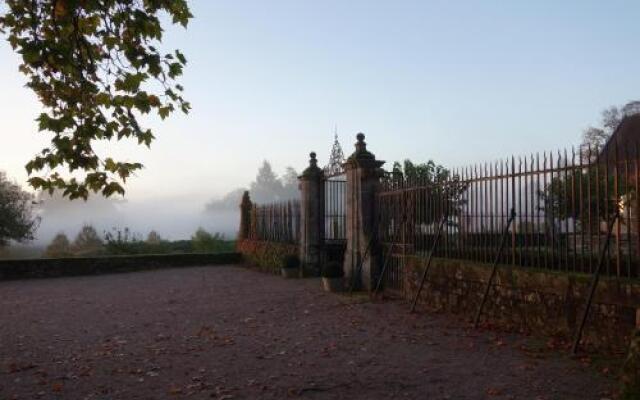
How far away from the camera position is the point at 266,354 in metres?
6.88

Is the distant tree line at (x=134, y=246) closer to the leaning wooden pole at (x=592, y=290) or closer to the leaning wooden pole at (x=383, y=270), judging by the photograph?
the leaning wooden pole at (x=383, y=270)

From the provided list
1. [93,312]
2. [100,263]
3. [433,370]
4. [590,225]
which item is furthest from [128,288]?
[590,225]

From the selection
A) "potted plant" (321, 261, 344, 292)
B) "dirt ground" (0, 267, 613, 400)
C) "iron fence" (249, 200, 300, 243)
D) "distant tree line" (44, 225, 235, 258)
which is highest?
"iron fence" (249, 200, 300, 243)

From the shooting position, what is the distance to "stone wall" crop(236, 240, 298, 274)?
17.4 metres

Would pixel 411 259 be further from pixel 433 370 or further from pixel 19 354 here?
pixel 19 354

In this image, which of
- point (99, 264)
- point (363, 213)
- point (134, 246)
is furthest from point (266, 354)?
point (134, 246)

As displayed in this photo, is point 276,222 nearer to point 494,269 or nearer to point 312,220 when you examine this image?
point 312,220

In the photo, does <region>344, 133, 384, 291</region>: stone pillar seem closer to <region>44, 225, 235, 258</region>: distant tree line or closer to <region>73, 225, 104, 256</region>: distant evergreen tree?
<region>44, 225, 235, 258</region>: distant tree line

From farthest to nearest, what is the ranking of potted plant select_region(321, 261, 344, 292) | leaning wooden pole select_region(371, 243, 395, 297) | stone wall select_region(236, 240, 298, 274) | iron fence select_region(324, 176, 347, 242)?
1. stone wall select_region(236, 240, 298, 274)
2. iron fence select_region(324, 176, 347, 242)
3. potted plant select_region(321, 261, 344, 292)
4. leaning wooden pole select_region(371, 243, 395, 297)

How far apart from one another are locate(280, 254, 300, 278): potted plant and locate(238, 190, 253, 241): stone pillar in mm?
6481

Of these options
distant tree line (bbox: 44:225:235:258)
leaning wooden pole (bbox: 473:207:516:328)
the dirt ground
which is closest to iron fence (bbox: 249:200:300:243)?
distant tree line (bbox: 44:225:235:258)

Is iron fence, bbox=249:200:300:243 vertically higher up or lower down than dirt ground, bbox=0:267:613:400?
higher up

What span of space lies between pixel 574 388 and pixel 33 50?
5.95m

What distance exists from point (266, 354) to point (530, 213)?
14.2ft
